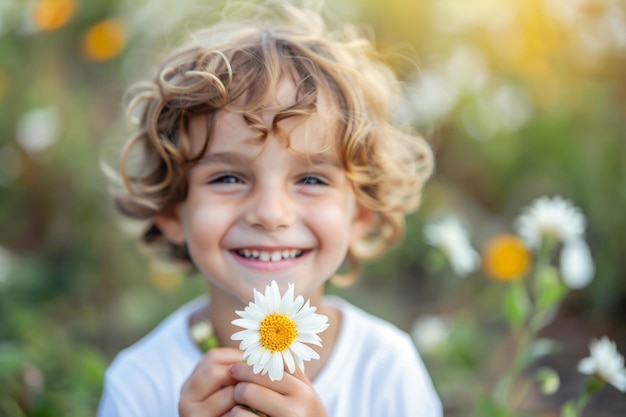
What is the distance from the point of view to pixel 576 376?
6.74ft

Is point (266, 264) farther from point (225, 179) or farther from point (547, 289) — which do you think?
point (547, 289)

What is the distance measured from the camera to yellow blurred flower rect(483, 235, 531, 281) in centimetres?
206

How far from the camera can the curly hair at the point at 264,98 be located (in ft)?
3.84

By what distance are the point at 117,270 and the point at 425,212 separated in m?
0.88

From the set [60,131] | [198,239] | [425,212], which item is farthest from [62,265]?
[198,239]

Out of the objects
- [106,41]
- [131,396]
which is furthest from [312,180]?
[106,41]

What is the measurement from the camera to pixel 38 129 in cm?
234

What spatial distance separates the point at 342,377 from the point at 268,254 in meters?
0.27

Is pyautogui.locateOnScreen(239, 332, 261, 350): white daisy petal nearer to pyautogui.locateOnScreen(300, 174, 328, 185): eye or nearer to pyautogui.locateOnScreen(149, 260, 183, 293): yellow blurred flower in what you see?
pyautogui.locateOnScreen(300, 174, 328, 185): eye

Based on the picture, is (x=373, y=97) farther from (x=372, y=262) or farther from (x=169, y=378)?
(x=372, y=262)

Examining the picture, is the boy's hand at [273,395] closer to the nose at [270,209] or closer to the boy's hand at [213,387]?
the boy's hand at [213,387]

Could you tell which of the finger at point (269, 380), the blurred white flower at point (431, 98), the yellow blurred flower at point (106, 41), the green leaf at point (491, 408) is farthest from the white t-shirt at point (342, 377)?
the yellow blurred flower at point (106, 41)

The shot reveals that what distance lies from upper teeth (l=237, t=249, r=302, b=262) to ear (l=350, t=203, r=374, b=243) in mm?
213

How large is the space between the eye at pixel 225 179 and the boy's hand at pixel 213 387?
24 cm
